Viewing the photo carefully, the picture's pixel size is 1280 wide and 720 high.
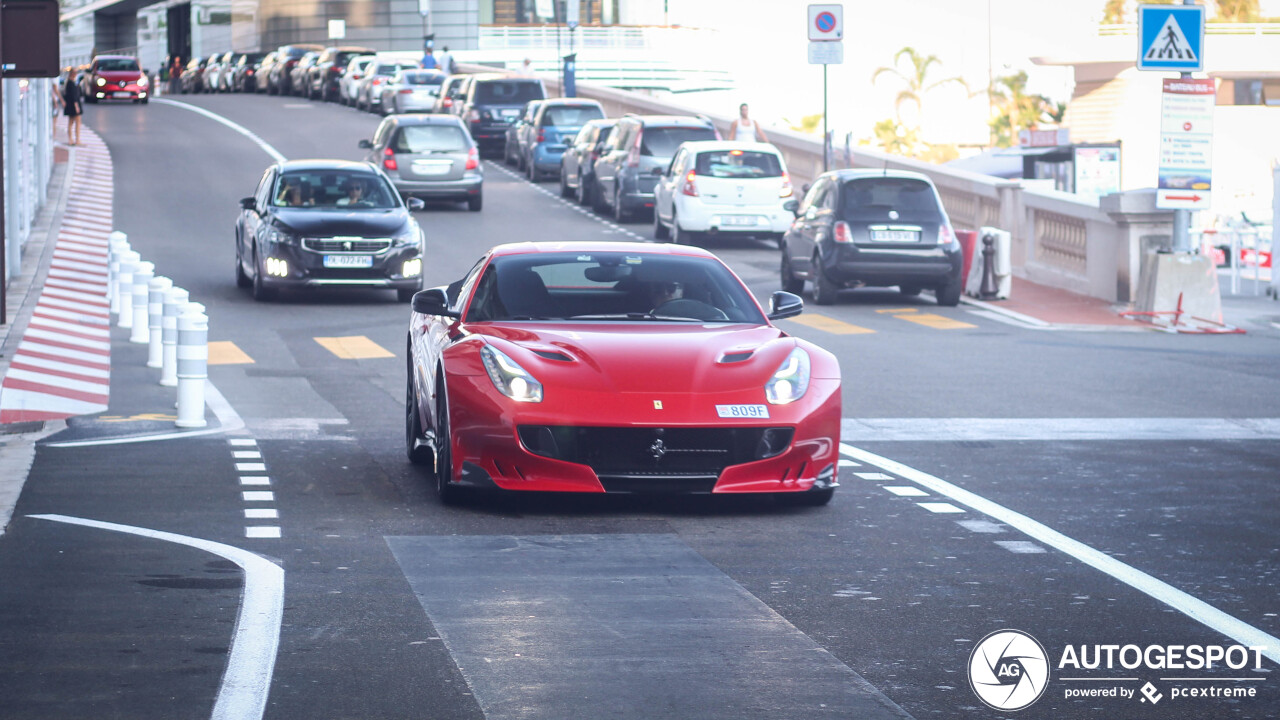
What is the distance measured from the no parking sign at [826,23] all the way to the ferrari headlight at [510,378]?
20502 millimetres

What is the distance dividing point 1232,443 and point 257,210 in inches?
543

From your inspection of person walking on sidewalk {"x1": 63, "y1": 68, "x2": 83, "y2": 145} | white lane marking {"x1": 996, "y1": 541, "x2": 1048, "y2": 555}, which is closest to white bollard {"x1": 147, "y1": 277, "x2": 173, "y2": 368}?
white lane marking {"x1": 996, "y1": 541, "x2": 1048, "y2": 555}

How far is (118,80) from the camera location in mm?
63938

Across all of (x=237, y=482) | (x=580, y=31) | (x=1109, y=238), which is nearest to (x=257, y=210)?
(x=1109, y=238)

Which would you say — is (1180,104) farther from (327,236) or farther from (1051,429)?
(327,236)

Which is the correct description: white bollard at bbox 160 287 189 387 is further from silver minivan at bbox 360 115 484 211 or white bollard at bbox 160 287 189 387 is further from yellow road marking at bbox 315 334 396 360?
silver minivan at bbox 360 115 484 211

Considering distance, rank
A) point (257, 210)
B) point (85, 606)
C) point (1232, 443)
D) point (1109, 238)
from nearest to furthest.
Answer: point (85, 606) < point (1232, 443) < point (257, 210) < point (1109, 238)

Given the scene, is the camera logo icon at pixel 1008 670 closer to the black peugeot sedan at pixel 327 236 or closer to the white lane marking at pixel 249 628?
the white lane marking at pixel 249 628

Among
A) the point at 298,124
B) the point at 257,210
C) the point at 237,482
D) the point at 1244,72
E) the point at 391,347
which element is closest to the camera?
the point at 237,482

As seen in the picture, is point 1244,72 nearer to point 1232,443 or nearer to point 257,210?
point 257,210

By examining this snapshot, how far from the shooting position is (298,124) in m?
54.3

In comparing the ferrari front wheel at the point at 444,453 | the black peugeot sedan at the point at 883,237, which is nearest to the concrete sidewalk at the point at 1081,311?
the black peugeot sedan at the point at 883,237
